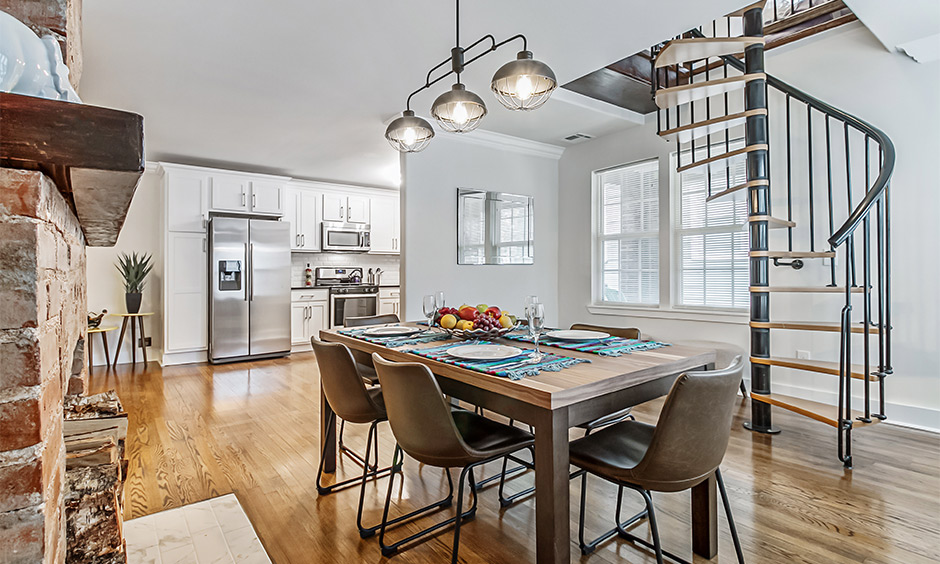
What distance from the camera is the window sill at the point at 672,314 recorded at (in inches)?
153

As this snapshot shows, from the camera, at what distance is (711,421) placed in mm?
1401

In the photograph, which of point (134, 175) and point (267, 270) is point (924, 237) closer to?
point (134, 175)

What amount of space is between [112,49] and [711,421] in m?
3.59

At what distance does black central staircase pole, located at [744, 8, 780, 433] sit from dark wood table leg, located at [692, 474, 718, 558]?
64.4 inches

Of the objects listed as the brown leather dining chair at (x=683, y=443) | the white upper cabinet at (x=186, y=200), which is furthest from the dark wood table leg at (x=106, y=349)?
the brown leather dining chair at (x=683, y=443)

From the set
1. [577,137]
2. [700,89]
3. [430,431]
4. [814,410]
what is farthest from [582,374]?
[577,137]

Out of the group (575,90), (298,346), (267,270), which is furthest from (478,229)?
(298,346)

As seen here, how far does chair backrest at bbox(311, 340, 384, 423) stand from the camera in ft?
6.36

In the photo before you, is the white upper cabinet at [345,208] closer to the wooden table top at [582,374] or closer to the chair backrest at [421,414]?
the wooden table top at [582,374]

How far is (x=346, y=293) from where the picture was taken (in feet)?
21.4

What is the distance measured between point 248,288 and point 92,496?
16.8 feet

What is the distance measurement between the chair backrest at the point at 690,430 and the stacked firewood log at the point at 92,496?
1.29 m

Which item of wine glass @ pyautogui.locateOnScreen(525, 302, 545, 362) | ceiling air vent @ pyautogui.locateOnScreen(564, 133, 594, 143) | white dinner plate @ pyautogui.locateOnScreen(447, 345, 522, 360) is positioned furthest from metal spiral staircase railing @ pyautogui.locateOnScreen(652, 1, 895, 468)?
white dinner plate @ pyautogui.locateOnScreen(447, 345, 522, 360)

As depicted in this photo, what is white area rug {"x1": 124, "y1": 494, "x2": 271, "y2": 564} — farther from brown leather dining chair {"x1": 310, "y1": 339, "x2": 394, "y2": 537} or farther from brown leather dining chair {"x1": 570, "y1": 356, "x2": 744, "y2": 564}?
brown leather dining chair {"x1": 570, "y1": 356, "x2": 744, "y2": 564}
